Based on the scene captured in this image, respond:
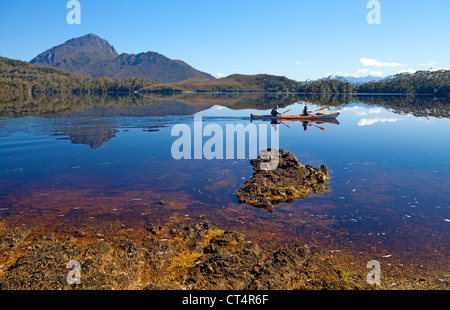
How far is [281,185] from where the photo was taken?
16844mm

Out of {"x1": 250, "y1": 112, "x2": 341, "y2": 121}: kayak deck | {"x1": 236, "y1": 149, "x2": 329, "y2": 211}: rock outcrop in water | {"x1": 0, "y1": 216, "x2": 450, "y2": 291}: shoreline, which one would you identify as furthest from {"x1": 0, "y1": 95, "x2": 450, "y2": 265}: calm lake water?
{"x1": 250, "y1": 112, "x2": 341, "y2": 121}: kayak deck

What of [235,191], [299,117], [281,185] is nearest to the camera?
[235,191]

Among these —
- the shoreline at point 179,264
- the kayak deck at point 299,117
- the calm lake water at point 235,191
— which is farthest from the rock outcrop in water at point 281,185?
the kayak deck at point 299,117

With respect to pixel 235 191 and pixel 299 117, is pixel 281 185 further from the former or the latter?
pixel 299 117

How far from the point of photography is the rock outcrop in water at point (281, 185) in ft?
50.2

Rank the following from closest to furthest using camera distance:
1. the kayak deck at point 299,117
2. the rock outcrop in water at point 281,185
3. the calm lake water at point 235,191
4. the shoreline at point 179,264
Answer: the shoreline at point 179,264 → the calm lake water at point 235,191 → the rock outcrop in water at point 281,185 → the kayak deck at point 299,117

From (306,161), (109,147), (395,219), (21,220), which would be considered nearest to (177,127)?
(109,147)

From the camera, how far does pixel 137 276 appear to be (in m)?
8.64

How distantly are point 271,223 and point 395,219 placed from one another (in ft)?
19.0

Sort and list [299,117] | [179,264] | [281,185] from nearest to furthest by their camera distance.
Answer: [179,264] < [281,185] < [299,117]

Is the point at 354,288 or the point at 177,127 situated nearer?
the point at 354,288

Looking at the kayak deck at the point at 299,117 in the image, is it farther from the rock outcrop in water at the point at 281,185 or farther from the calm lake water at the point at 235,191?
the rock outcrop in water at the point at 281,185

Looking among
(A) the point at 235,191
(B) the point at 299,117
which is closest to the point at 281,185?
(A) the point at 235,191
